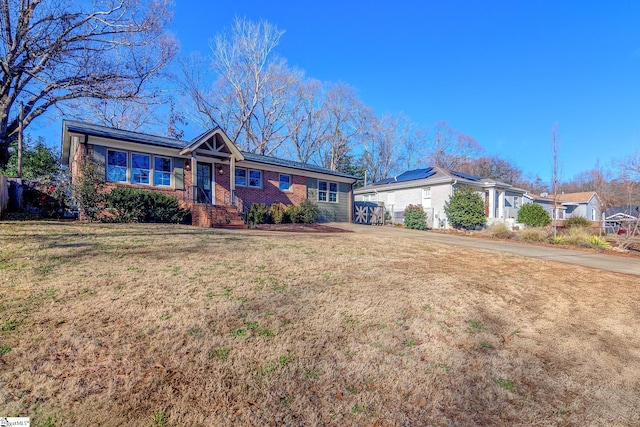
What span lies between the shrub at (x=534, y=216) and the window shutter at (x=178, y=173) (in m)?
20.2

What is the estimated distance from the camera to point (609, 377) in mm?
2709

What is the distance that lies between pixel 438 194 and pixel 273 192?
1164cm

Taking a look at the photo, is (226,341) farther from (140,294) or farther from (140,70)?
(140,70)

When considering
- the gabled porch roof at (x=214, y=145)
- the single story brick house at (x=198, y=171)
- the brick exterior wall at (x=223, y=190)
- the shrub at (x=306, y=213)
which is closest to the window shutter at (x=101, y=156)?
the single story brick house at (x=198, y=171)

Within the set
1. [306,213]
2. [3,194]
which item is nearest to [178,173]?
[3,194]

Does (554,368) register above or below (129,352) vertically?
below

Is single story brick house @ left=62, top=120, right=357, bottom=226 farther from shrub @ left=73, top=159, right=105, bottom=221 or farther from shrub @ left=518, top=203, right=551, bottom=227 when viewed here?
shrub @ left=518, top=203, right=551, bottom=227

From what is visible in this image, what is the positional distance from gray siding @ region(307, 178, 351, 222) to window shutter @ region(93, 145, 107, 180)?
9954mm

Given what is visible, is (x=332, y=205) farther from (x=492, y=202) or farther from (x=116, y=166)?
(x=492, y=202)

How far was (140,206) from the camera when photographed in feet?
34.8

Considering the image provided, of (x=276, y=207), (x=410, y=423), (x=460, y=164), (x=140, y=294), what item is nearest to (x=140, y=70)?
(x=276, y=207)

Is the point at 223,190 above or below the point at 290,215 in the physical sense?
above

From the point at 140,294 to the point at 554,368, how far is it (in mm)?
4391

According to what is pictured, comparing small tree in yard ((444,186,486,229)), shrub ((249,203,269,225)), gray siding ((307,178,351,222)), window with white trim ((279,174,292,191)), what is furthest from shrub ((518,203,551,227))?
shrub ((249,203,269,225))
